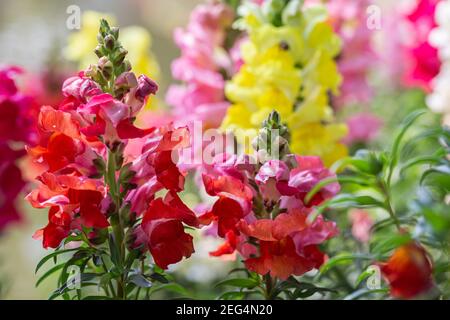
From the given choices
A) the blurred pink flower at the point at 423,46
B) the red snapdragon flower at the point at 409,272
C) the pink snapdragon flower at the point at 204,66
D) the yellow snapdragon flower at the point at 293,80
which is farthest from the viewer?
the blurred pink flower at the point at 423,46

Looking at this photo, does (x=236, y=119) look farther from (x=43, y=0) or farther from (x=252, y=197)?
(x=43, y=0)

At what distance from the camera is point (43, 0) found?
8.84 feet

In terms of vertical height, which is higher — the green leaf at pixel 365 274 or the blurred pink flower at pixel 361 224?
the blurred pink flower at pixel 361 224

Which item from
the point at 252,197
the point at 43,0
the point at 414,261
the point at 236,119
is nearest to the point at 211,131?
the point at 236,119

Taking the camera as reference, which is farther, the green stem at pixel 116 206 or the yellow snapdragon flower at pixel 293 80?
the yellow snapdragon flower at pixel 293 80

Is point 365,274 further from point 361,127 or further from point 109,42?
point 361,127

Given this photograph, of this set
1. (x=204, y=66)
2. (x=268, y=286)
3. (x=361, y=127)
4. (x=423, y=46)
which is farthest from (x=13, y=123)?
(x=423, y=46)

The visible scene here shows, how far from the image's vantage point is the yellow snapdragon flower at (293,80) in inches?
37.2

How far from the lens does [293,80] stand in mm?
942

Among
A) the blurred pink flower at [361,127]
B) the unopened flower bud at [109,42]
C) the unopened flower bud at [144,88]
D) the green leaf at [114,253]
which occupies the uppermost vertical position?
the blurred pink flower at [361,127]

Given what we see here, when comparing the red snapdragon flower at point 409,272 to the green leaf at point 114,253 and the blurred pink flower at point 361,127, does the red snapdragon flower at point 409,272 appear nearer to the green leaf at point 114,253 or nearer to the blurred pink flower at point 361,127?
the green leaf at point 114,253

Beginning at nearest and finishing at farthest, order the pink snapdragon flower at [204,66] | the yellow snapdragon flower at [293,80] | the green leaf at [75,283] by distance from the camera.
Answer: the green leaf at [75,283], the yellow snapdragon flower at [293,80], the pink snapdragon flower at [204,66]

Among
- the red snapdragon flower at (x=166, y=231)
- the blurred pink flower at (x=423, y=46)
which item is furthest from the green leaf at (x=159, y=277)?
the blurred pink flower at (x=423, y=46)

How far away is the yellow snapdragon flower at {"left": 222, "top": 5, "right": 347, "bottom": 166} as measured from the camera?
94 cm
